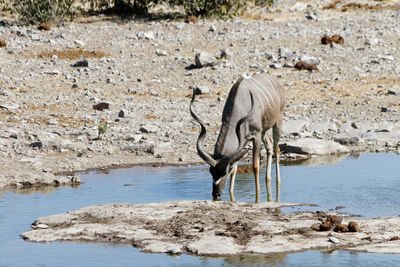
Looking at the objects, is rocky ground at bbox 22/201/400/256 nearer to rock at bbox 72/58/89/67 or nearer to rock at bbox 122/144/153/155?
rock at bbox 122/144/153/155

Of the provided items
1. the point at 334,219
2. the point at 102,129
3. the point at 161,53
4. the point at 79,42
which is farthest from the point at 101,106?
the point at 334,219

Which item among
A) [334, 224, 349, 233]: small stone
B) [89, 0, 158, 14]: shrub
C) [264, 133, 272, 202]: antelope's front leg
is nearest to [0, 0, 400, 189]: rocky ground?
[89, 0, 158, 14]: shrub

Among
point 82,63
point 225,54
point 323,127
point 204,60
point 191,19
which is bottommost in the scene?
point 323,127

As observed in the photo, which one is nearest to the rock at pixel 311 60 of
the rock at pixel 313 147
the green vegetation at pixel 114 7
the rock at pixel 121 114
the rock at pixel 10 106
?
the green vegetation at pixel 114 7

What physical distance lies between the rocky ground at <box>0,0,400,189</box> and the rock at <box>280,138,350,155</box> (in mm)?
33

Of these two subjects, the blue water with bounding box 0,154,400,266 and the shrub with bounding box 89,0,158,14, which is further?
the shrub with bounding box 89,0,158,14

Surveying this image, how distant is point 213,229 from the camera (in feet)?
33.3

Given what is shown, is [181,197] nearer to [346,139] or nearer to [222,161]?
[222,161]

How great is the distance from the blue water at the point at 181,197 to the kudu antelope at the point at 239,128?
0.68m

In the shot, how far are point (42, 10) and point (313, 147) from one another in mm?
16459

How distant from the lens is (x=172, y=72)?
25469mm

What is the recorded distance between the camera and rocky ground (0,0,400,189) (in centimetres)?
1733

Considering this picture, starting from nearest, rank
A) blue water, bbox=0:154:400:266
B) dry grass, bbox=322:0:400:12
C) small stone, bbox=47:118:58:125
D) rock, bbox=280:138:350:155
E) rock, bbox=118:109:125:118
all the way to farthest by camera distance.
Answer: blue water, bbox=0:154:400:266
rock, bbox=280:138:350:155
small stone, bbox=47:118:58:125
rock, bbox=118:109:125:118
dry grass, bbox=322:0:400:12

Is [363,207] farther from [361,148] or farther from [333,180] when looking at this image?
[361,148]
